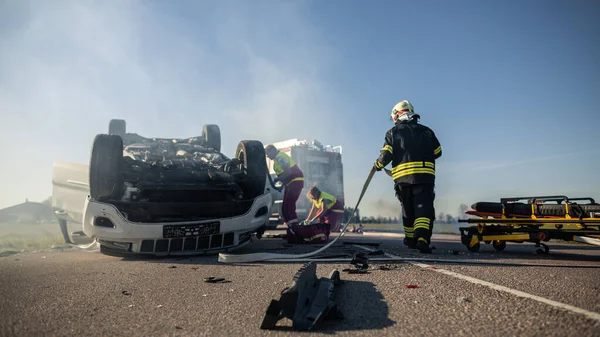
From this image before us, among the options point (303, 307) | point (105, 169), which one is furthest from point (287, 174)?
point (303, 307)

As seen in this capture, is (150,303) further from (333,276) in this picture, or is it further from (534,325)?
(534,325)

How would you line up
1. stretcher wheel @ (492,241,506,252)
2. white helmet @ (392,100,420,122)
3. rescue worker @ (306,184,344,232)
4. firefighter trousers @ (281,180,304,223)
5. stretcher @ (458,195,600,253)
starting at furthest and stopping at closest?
rescue worker @ (306,184,344,232)
firefighter trousers @ (281,180,304,223)
white helmet @ (392,100,420,122)
stretcher wheel @ (492,241,506,252)
stretcher @ (458,195,600,253)

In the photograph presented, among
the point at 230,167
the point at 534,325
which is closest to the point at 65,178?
the point at 230,167

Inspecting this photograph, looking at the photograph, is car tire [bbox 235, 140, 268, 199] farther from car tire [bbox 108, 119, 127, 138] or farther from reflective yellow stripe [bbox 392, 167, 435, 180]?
car tire [bbox 108, 119, 127, 138]

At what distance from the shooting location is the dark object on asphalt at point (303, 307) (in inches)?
69.0

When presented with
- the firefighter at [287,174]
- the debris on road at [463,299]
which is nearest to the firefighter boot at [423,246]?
the debris on road at [463,299]

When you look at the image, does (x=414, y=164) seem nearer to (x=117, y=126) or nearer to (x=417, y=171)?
(x=417, y=171)

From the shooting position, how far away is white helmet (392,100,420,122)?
5.60 metres

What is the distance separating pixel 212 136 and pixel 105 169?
11.5ft

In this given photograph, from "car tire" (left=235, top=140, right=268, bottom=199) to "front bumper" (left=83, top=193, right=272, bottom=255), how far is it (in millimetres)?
588

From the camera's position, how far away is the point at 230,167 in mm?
5727

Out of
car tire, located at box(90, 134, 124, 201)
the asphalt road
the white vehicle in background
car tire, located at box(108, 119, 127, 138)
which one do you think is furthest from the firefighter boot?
the white vehicle in background

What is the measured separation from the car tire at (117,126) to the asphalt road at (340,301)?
17.5ft

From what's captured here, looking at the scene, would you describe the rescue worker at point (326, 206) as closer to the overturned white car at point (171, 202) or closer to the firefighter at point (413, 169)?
the overturned white car at point (171, 202)
